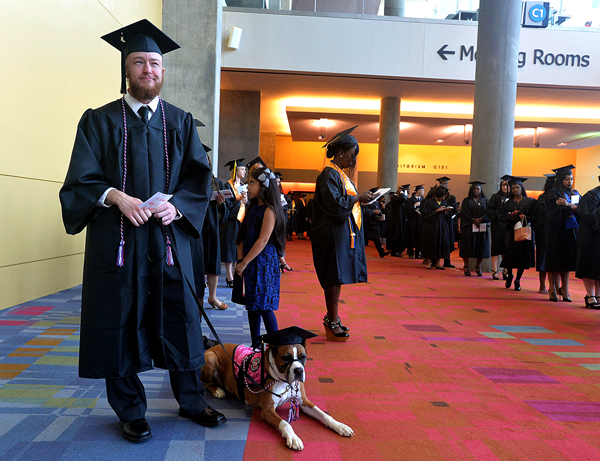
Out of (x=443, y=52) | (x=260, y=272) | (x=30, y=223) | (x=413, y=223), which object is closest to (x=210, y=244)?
(x=260, y=272)

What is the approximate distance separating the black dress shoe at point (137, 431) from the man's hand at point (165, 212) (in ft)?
3.25

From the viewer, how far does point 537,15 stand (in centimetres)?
1345

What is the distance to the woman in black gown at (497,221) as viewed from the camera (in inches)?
345

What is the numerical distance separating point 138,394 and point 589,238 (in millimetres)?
6015

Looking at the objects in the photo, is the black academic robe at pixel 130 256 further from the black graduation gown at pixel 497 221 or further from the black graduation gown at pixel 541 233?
the black graduation gown at pixel 497 221

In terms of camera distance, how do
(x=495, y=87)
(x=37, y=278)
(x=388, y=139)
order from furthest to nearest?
(x=388, y=139), (x=495, y=87), (x=37, y=278)

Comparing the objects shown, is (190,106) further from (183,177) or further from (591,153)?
(591,153)

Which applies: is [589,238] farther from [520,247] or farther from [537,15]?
[537,15]

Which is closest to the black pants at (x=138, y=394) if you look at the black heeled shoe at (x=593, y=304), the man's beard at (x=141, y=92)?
the man's beard at (x=141, y=92)

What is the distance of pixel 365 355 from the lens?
3877mm

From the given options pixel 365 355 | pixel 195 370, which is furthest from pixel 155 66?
pixel 365 355

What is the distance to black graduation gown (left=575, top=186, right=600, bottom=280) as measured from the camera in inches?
239

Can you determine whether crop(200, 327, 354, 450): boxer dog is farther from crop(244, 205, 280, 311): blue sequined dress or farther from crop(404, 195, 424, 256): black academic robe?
crop(404, 195, 424, 256): black academic robe

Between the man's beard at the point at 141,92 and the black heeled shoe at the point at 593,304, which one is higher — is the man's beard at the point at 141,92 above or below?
above
